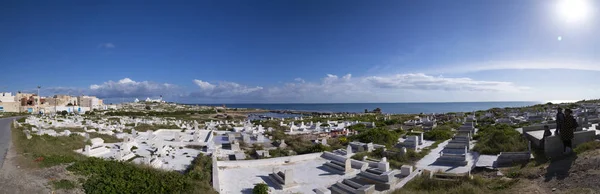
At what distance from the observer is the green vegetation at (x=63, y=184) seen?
9.47 metres

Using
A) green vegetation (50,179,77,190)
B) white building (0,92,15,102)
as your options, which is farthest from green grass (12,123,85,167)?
white building (0,92,15,102)

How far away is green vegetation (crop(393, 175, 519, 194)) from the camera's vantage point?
973 cm

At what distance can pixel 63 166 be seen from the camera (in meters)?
11.3

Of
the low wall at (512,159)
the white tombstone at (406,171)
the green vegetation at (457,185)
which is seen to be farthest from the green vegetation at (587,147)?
the white tombstone at (406,171)

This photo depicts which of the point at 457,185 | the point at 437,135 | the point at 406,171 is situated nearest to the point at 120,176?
the point at 406,171

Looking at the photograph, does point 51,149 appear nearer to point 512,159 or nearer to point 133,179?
point 133,179

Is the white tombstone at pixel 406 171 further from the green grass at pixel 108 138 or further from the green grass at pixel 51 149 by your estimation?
the green grass at pixel 108 138

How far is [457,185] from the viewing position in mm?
10391

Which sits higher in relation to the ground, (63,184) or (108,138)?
(108,138)

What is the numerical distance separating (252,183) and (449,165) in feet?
29.5

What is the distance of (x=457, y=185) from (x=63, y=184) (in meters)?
12.5

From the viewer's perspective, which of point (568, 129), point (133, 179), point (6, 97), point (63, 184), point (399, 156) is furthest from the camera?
point (6, 97)

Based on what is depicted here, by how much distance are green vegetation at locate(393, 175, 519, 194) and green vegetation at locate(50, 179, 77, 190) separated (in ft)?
33.5

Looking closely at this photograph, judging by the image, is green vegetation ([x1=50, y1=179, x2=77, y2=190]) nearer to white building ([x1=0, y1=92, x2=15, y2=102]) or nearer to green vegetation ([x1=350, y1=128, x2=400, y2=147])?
green vegetation ([x1=350, y1=128, x2=400, y2=147])
